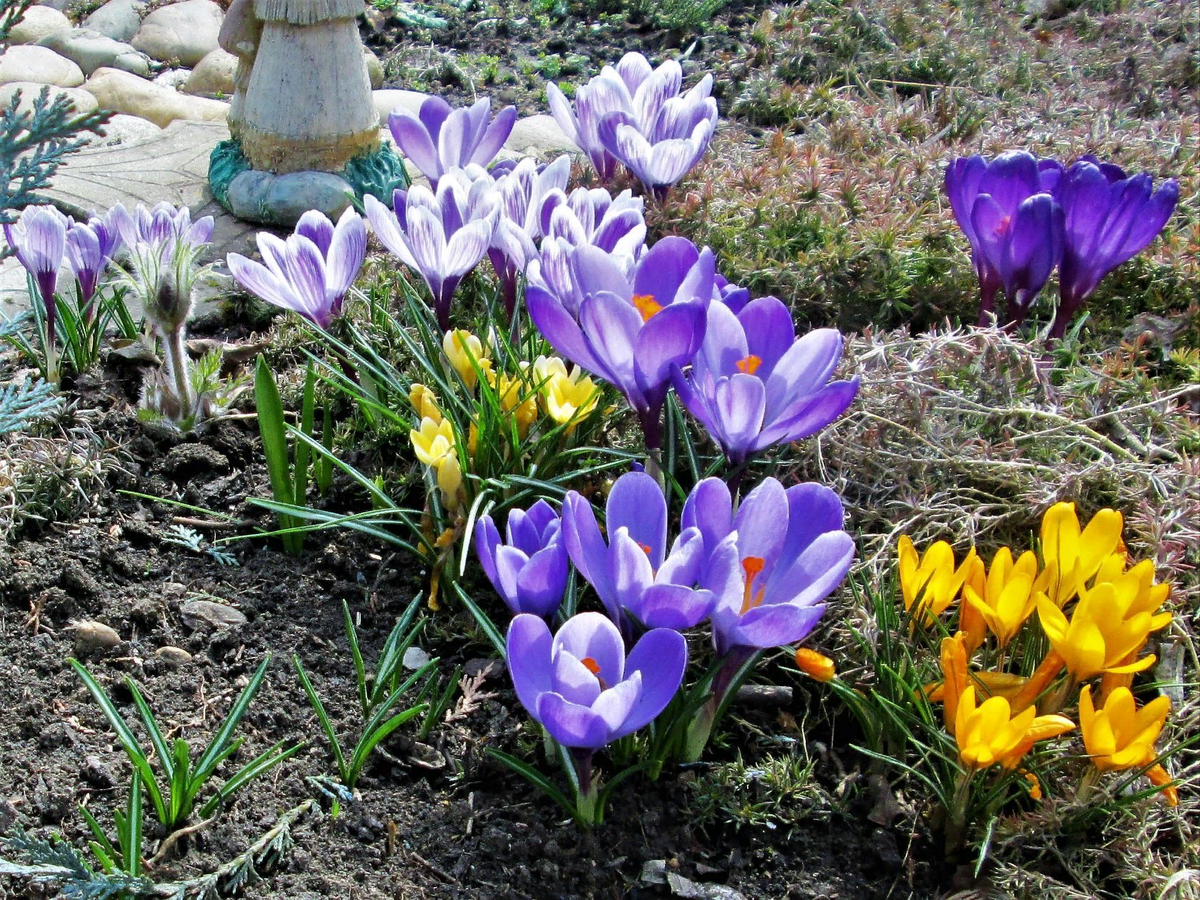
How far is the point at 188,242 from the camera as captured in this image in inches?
74.6

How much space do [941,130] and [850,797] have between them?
2.39m

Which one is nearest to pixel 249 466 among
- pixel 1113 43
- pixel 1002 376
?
pixel 1002 376

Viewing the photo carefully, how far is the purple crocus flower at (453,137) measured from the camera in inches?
88.1

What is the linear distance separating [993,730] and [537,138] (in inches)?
117

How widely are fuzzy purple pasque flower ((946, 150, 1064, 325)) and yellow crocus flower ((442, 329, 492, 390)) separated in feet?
2.96

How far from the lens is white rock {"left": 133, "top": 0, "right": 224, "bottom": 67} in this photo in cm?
462

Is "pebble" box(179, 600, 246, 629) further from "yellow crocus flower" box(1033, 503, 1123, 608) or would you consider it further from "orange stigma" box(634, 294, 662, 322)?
"yellow crocus flower" box(1033, 503, 1123, 608)

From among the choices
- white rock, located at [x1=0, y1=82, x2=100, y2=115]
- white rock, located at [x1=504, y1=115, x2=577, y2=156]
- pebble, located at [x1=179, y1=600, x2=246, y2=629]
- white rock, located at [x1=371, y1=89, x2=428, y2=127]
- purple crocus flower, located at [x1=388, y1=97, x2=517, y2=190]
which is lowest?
pebble, located at [x1=179, y1=600, x2=246, y2=629]

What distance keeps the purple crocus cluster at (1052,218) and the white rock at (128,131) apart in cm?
289

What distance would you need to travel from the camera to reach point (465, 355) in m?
1.81

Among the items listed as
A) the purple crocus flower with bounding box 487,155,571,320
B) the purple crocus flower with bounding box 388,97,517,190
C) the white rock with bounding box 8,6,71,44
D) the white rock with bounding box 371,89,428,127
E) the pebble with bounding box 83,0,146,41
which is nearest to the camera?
the purple crocus flower with bounding box 487,155,571,320

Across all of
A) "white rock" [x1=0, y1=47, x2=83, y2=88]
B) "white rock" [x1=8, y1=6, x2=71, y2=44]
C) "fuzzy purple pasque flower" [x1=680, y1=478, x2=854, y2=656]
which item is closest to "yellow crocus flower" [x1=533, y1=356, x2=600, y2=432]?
"fuzzy purple pasque flower" [x1=680, y1=478, x2=854, y2=656]

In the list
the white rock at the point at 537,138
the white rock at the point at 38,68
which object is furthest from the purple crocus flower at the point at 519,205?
the white rock at the point at 38,68

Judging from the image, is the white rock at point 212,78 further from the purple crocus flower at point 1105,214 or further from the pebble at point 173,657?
the purple crocus flower at point 1105,214
